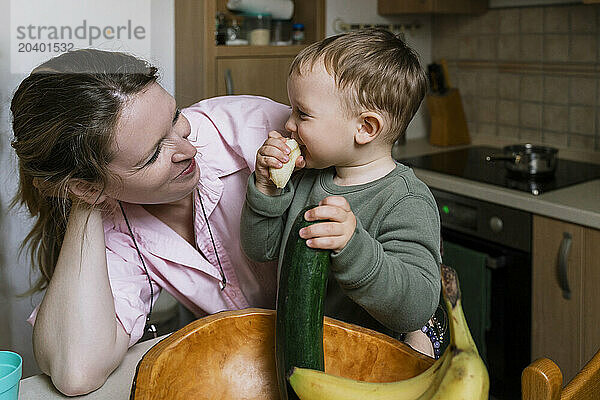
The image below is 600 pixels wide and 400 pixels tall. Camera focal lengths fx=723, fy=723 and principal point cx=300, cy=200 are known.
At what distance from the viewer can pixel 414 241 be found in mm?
530

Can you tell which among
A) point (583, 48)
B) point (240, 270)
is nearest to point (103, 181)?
point (240, 270)

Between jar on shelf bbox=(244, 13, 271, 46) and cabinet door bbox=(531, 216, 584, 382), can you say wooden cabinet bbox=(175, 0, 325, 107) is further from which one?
cabinet door bbox=(531, 216, 584, 382)

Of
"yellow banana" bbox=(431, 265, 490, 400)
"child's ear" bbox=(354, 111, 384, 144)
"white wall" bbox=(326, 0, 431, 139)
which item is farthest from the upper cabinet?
"yellow banana" bbox=(431, 265, 490, 400)

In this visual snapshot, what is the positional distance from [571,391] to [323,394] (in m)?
0.16

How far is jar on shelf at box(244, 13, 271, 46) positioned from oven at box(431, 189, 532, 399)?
2.66ft

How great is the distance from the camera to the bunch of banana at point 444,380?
0.36m

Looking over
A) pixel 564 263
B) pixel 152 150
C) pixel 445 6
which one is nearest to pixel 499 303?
pixel 564 263

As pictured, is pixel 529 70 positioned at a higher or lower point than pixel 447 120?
higher

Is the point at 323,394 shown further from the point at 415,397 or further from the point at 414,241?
the point at 414,241

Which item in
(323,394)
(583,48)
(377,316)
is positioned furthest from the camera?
(583,48)

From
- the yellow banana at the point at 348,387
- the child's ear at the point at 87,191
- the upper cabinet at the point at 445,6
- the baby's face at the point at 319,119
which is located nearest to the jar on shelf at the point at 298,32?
the baby's face at the point at 319,119

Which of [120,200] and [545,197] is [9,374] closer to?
[120,200]

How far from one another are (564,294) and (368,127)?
0.87m

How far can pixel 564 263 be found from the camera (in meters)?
1.25
